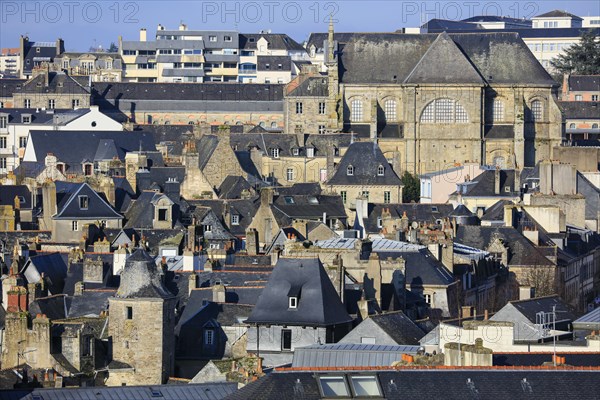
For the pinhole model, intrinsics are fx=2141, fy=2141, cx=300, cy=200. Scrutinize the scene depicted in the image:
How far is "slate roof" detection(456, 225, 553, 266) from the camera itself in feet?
236

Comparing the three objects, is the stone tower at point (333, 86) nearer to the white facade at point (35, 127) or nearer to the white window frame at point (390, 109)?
the white window frame at point (390, 109)

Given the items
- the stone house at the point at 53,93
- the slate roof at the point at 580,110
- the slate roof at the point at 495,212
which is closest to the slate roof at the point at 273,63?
the slate roof at the point at 580,110

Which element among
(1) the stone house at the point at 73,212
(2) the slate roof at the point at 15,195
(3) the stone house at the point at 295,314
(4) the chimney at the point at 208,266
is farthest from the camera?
(2) the slate roof at the point at 15,195

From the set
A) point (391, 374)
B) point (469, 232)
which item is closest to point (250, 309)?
point (391, 374)

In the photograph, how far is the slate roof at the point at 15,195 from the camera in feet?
270

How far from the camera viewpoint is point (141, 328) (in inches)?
1881

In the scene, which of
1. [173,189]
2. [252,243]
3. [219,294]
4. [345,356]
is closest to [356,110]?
[173,189]

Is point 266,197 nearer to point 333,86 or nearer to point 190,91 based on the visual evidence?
point 333,86

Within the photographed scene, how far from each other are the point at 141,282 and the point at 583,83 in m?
117

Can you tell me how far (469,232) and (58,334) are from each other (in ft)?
95.5

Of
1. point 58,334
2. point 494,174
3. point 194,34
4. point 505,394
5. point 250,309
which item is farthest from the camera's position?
point 194,34

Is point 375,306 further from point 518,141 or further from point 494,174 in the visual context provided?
point 518,141

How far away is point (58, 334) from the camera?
48344mm

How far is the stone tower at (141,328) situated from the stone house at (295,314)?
6.46 ft
